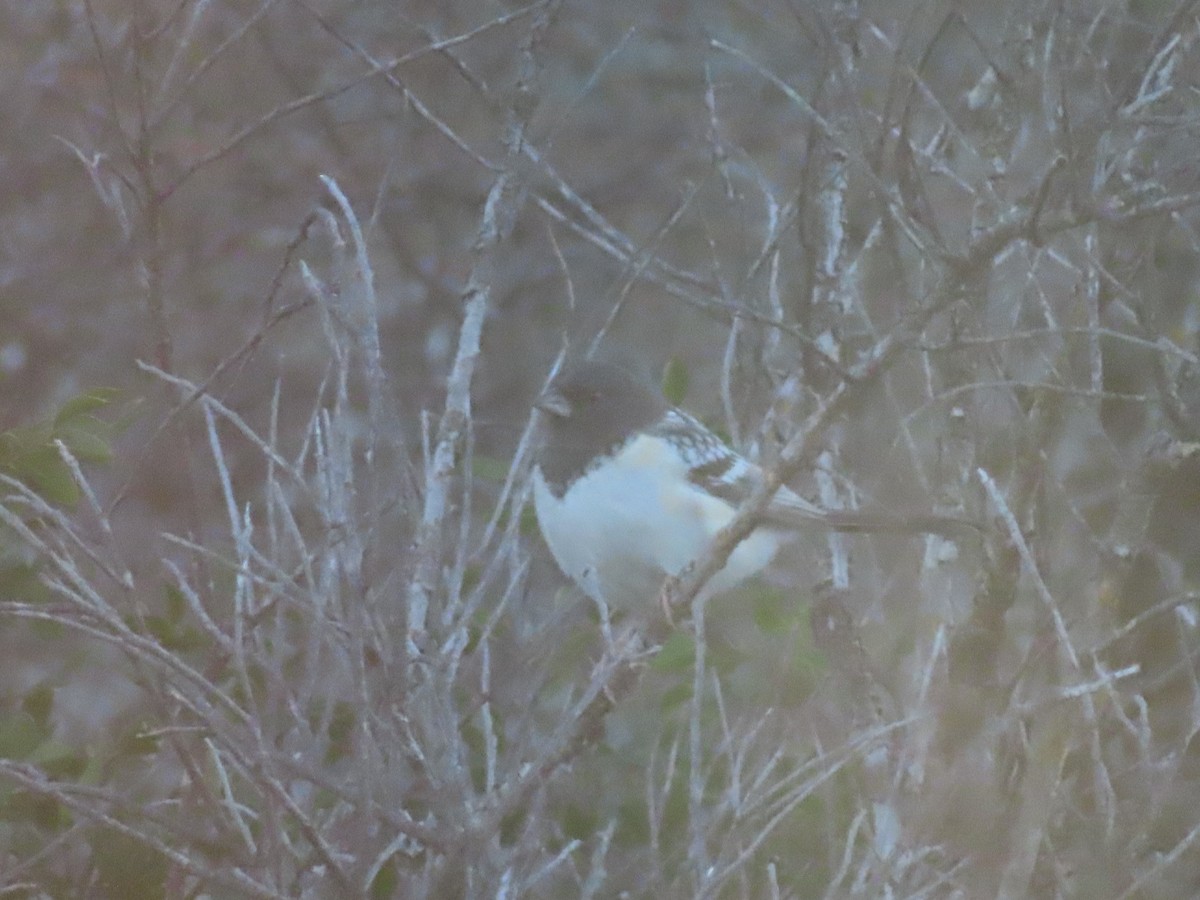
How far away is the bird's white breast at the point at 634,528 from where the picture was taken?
3205mm

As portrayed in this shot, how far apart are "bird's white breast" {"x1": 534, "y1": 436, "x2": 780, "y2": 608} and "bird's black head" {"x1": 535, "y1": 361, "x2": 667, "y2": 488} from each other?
5cm

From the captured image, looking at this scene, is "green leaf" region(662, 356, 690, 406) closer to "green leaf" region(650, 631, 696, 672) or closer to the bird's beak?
the bird's beak

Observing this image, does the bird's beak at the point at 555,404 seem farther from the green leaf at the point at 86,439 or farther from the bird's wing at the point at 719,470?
the green leaf at the point at 86,439

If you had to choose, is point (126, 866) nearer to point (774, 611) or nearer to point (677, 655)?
point (677, 655)

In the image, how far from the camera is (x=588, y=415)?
354cm

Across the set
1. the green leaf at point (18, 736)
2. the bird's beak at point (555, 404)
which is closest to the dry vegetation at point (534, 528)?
the green leaf at point (18, 736)

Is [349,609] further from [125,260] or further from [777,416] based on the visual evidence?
[125,260]

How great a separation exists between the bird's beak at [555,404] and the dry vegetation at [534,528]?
249mm

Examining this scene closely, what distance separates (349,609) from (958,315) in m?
1.12

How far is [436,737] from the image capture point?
2.01m

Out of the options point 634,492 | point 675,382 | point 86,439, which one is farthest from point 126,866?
point 675,382

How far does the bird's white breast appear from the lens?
3205mm

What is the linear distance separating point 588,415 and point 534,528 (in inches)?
11.8

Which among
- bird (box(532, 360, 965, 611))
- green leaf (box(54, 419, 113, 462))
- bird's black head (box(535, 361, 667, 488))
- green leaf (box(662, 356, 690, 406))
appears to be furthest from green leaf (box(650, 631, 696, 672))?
green leaf (box(54, 419, 113, 462))
